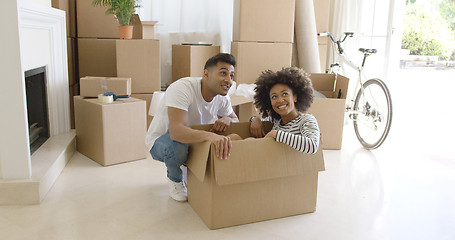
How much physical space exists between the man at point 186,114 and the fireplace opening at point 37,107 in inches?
37.0

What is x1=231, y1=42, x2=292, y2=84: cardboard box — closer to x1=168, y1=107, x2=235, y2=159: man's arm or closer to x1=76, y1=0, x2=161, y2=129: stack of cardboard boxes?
x1=76, y1=0, x2=161, y2=129: stack of cardboard boxes

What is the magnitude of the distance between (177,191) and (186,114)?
443 mm

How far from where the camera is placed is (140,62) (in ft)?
10.7

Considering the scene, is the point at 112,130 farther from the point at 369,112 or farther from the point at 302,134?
the point at 369,112

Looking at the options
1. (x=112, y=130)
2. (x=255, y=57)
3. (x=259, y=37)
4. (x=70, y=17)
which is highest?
(x=70, y=17)

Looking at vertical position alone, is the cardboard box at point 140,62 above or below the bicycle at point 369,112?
above

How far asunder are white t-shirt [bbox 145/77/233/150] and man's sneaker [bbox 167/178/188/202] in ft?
0.78

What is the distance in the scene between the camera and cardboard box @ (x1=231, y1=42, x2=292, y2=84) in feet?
11.1

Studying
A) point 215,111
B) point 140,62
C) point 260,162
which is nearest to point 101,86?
point 140,62

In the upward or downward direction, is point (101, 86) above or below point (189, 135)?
above

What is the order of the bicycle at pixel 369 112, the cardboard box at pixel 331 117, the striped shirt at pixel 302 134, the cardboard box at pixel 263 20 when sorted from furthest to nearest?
the cardboard box at pixel 263 20, the cardboard box at pixel 331 117, the bicycle at pixel 369 112, the striped shirt at pixel 302 134

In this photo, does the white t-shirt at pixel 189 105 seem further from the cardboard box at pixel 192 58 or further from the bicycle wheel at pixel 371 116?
the bicycle wheel at pixel 371 116

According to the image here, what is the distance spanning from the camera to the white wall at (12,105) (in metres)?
1.90

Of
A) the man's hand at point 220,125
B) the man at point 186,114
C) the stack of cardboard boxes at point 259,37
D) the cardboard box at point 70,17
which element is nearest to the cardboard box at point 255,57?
the stack of cardboard boxes at point 259,37
